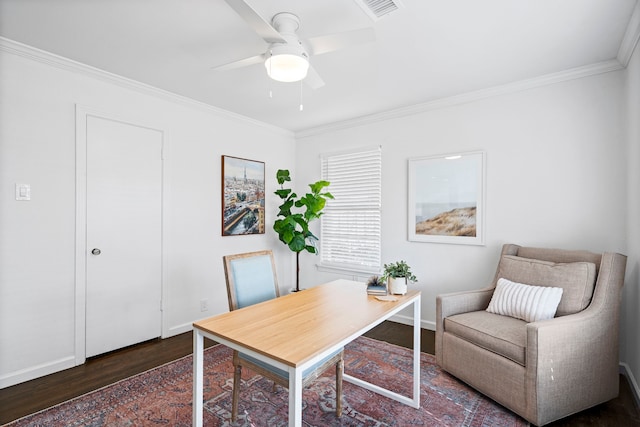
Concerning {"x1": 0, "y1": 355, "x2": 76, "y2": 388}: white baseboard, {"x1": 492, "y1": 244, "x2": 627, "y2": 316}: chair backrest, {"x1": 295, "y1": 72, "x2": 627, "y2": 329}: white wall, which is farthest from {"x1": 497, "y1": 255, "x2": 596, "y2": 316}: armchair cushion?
{"x1": 0, "y1": 355, "x2": 76, "y2": 388}: white baseboard

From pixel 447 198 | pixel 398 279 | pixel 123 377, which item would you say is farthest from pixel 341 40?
pixel 123 377

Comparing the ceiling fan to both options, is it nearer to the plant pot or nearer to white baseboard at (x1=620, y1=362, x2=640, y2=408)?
the plant pot

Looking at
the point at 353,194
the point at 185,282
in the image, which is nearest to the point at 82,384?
the point at 185,282

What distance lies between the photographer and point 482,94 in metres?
3.11

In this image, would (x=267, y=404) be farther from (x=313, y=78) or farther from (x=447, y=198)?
(x=447, y=198)

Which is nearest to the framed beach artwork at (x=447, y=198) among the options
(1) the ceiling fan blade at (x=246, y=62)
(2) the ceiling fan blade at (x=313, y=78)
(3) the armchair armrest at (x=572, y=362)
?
(3) the armchair armrest at (x=572, y=362)

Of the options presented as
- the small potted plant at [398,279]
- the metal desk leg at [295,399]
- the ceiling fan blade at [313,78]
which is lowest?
the metal desk leg at [295,399]

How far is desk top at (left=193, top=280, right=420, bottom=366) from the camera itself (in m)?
1.25

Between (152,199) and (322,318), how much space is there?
2378mm

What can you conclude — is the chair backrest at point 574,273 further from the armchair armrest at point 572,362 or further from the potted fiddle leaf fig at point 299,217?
the potted fiddle leaf fig at point 299,217

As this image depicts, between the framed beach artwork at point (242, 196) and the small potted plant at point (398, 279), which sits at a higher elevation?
the framed beach artwork at point (242, 196)

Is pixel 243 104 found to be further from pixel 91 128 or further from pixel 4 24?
pixel 4 24

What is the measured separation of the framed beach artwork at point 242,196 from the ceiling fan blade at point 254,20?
→ 2.23 metres

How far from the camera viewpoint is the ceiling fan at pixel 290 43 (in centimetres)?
166
